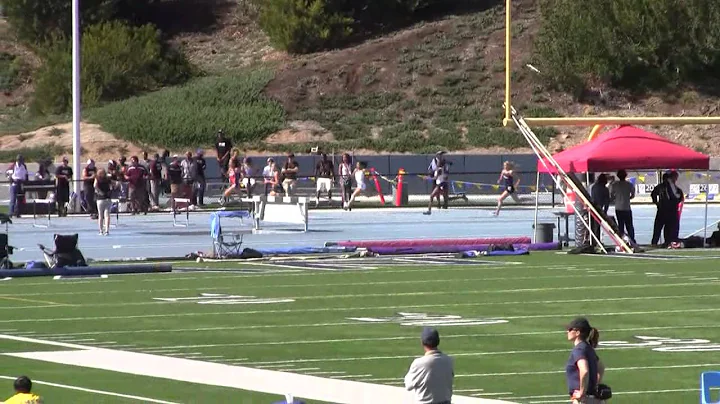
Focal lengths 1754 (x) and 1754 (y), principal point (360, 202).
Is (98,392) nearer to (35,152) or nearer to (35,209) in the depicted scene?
(35,209)

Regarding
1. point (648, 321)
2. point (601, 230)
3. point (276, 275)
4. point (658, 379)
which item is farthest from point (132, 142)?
point (658, 379)

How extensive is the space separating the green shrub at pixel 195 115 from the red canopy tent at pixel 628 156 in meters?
40.2

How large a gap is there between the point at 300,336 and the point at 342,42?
61.5 meters

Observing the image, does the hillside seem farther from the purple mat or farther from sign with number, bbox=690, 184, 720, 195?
the purple mat

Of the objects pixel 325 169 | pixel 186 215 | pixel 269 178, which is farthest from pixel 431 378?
pixel 325 169

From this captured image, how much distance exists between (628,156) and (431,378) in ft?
67.0

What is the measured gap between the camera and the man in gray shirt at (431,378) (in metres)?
11.8

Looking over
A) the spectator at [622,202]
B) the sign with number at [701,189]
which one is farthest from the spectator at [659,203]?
the sign with number at [701,189]

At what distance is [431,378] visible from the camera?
38.6 feet

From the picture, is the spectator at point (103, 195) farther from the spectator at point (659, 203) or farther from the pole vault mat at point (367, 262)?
the spectator at point (659, 203)

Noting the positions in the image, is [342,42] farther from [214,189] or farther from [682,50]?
[214,189]

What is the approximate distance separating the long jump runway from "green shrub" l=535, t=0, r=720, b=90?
26529 mm

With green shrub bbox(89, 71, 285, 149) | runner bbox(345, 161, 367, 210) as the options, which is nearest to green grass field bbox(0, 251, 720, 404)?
runner bbox(345, 161, 367, 210)

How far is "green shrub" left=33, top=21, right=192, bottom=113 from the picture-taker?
7644cm
